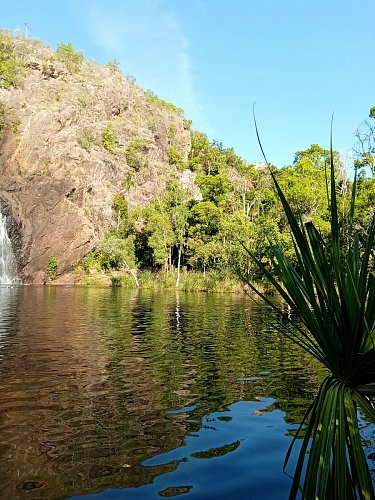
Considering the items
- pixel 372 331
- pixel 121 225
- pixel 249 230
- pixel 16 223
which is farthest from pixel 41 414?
pixel 121 225

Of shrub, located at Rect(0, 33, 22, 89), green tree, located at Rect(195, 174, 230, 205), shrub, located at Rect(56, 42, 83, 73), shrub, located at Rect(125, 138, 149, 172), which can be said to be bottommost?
green tree, located at Rect(195, 174, 230, 205)

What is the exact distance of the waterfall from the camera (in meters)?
59.3

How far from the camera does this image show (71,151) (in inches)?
2731

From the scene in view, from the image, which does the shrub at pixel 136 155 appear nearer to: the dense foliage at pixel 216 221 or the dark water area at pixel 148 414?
the dense foliage at pixel 216 221

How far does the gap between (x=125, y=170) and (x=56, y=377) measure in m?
71.6

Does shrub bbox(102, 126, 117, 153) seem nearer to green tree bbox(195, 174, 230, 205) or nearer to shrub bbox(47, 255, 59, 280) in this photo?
green tree bbox(195, 174, 230, 205)

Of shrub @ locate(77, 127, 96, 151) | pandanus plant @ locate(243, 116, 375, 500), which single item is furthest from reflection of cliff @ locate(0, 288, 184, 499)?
shrub @ locate(77, 127, 96, 151)

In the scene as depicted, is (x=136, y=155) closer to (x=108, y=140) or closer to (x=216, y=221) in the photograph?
(x=108, y=140)

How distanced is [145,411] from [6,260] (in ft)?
185

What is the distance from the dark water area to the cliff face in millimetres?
48054

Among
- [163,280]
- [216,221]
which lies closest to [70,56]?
[216,221]

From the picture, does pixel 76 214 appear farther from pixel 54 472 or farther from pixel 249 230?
pixel 54 472

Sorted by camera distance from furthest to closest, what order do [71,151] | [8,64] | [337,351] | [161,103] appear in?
1. [161,103]
2. [8,64]
3. [71,151]
4. [337,351]

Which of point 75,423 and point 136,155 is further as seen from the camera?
point 136,155
